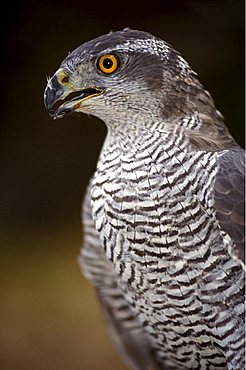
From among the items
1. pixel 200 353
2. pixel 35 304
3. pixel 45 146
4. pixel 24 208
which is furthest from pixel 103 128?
pixel 200 353

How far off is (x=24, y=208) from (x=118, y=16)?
4.74 feet

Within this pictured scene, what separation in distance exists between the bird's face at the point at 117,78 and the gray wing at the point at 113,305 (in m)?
0.66

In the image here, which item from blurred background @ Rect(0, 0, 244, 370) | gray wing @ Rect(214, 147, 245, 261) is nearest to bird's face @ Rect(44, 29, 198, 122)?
gray wing @ Rect(214, 147, 245, 261)

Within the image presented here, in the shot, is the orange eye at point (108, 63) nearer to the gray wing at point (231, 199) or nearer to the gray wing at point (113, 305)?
the gray wing at point (231, 199)

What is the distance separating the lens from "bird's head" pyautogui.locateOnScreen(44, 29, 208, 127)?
249 cm

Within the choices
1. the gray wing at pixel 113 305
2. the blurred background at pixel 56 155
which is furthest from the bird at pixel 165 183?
the blurred background at pixel 56 155

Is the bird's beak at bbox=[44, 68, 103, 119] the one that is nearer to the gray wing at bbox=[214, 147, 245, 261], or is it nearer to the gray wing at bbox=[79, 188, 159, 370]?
the gray wing at bbox=[214, 147, 245, 261]

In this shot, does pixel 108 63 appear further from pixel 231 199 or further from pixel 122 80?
pixel 231 199

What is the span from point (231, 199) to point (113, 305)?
3.00 ft

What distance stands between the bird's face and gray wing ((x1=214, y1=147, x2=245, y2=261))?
0.27 m

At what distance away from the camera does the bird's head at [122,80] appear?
249cm

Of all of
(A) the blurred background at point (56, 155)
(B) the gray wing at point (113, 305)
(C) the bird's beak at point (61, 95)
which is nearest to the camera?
(C) the bird's beak at point (61, 95)

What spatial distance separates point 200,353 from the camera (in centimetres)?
281

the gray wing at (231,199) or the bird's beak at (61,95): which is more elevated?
the bird's beak at (61,95)
